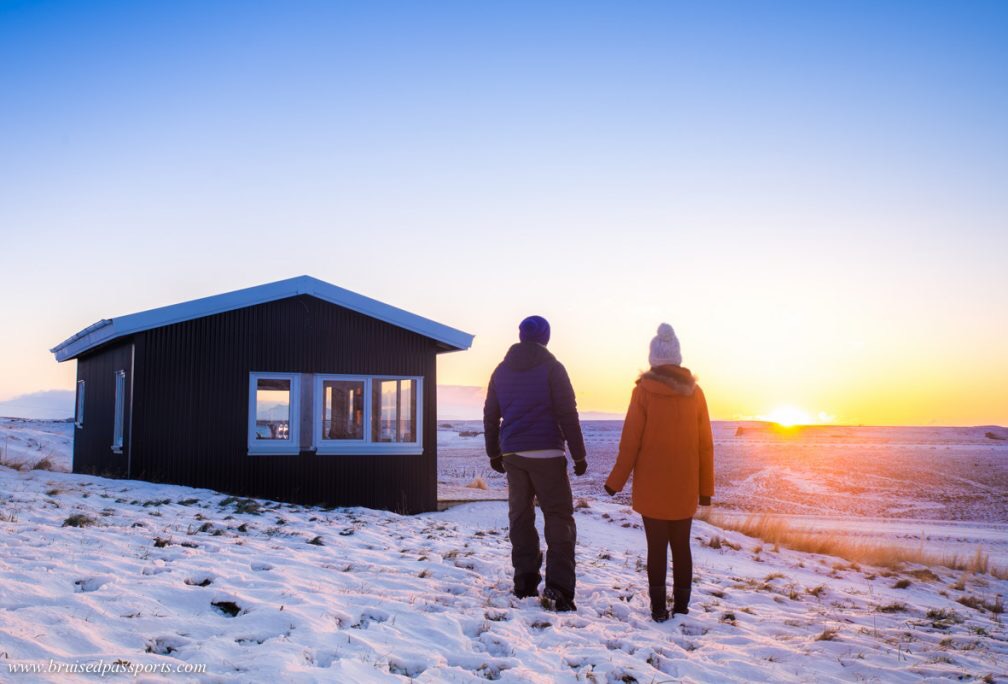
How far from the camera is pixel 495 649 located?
4.43m

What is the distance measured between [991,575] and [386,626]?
978 centimetres

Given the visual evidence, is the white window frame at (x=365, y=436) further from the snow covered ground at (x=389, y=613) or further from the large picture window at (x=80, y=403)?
the large picture window at (x=80, y=403)

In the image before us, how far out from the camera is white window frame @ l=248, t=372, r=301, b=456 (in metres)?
12.5

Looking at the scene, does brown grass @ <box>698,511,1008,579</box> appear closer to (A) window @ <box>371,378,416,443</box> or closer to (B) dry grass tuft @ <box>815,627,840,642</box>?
(A) window @ <box>371,378,416,443</box>

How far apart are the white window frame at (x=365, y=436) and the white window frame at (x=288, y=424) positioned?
274 millimetres

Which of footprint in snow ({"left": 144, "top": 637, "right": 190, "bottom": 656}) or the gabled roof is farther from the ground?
the gabled roof

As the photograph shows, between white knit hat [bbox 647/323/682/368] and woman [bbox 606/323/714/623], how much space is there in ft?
0.22

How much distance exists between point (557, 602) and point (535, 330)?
2002mm

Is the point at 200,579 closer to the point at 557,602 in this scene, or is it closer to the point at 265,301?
the point at 557,602

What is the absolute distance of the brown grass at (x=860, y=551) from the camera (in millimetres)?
11094

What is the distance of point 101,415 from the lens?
48.2ft

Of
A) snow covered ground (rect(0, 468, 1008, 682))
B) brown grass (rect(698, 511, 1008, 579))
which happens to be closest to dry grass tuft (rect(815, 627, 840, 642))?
snow covered ground (rect(0, 468, 1008, 682))

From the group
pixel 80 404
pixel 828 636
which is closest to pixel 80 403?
pixel 80 404

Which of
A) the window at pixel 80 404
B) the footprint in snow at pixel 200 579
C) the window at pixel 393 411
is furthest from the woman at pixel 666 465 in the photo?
the window at pixel 80 404
